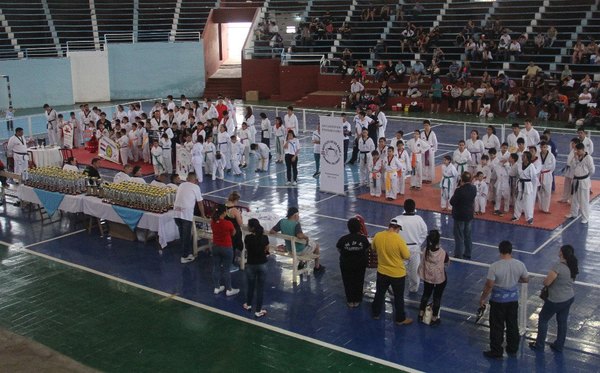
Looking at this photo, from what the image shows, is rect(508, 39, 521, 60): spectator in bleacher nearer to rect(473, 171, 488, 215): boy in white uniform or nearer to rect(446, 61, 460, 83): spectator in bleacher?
rect(446, 61, 460, 83): spectator in bleacher

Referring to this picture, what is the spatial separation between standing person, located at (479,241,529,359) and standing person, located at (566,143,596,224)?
24.0 feet

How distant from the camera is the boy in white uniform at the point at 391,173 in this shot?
60.8ft

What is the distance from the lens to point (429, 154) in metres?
20.2

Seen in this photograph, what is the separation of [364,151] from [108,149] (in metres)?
9.92

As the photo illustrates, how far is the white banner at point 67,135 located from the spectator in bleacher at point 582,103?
21217 millimetres

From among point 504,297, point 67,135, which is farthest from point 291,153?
point 67,135

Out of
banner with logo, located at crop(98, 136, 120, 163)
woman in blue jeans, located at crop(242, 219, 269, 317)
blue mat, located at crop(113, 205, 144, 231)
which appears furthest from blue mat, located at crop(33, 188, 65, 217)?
woman in blue jeans, located at crop(242, 219, 269, 317)

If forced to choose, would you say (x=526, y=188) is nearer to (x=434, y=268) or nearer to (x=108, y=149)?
(x=434, y=268)

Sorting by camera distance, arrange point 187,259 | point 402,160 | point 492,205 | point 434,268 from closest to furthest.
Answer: point 434,268 < point 187,259 < point 492,205 < point 402,160

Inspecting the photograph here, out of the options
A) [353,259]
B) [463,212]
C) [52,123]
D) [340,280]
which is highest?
[52,123]

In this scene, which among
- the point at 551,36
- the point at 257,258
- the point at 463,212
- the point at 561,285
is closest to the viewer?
the point at 561,285

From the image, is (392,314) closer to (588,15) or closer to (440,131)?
(440,131)

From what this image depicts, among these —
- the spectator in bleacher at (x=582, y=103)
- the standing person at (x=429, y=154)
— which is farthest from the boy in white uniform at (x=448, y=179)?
the spectator in bleacher at (x=582, y=103)

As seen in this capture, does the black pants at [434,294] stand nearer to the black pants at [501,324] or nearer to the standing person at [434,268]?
the standing person at [434,268]
